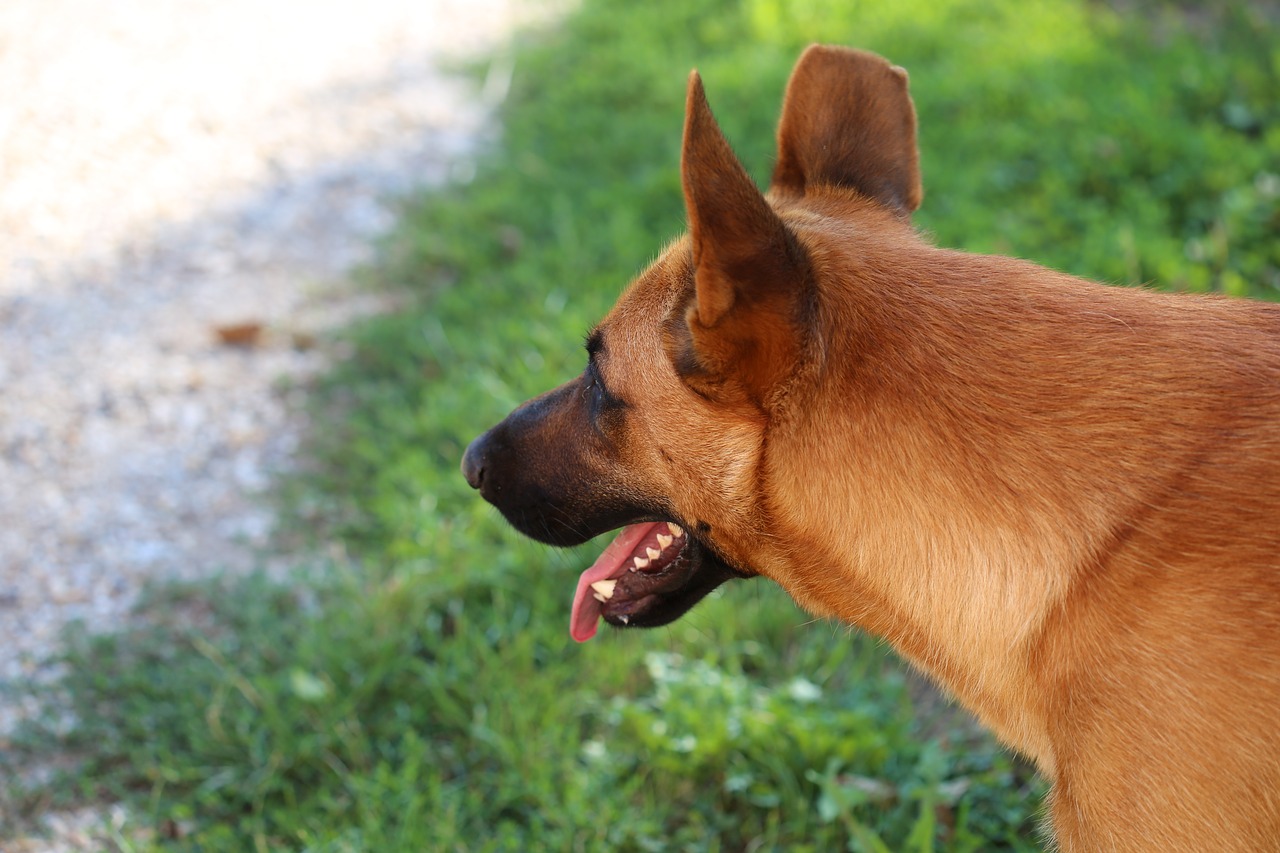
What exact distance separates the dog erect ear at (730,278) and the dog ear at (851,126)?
0.60 m

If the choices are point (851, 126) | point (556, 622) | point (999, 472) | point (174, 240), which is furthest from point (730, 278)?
point (174, 240)

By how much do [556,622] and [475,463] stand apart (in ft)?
3.42

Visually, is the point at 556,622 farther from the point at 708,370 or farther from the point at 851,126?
the point at 851,126

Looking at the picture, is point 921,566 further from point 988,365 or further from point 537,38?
point 537,38

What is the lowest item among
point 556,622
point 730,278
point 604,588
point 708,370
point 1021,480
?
point 556,622

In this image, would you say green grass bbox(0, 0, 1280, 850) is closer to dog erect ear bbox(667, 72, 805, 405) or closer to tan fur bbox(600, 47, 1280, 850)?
tan fur bbox(600, 47, 1280, 850)

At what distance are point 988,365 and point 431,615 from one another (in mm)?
2148

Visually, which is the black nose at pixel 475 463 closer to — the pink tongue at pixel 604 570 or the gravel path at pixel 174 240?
the pink tongue at pixel 604 570

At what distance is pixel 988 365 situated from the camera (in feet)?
6.27

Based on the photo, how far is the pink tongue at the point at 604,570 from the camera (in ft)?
8.72

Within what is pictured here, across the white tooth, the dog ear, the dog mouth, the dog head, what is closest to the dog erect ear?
the dog head

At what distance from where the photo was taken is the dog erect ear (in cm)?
174

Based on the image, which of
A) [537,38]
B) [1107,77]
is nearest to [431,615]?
[1107,77]

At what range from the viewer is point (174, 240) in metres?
5.50
